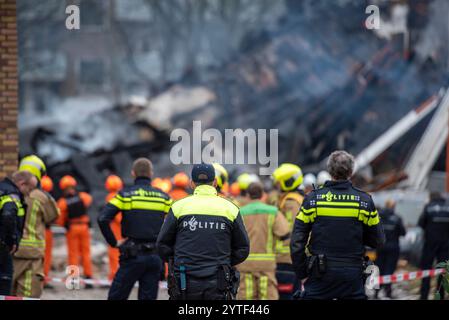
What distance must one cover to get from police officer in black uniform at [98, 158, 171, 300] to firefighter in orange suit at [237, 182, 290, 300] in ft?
3.13

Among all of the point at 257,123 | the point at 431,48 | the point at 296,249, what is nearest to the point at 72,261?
the point at 257,123

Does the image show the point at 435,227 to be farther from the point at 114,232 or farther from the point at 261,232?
the point at 261,232

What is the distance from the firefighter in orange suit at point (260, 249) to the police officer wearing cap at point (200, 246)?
8.14 ft

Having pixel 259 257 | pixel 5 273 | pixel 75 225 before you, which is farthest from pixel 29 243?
pixel 75 225

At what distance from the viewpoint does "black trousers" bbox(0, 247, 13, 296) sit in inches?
353

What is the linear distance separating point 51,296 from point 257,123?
25.3 ft

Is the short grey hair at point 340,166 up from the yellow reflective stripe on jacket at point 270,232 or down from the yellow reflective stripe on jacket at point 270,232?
up

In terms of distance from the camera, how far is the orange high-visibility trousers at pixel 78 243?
14.4 meters

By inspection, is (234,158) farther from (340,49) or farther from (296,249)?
(296,249)

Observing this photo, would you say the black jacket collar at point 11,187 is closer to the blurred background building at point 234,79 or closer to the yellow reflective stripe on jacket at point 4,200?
the yellow reflective stripe on jacket at point 4,200

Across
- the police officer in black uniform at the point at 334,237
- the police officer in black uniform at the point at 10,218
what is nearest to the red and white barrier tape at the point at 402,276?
the police officer in black uniform at the point at 10,218

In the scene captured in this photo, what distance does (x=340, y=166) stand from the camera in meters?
7.06

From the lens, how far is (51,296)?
13.0 m

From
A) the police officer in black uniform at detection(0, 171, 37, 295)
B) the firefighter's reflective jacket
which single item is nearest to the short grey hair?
the firefighter's reflective jacket
